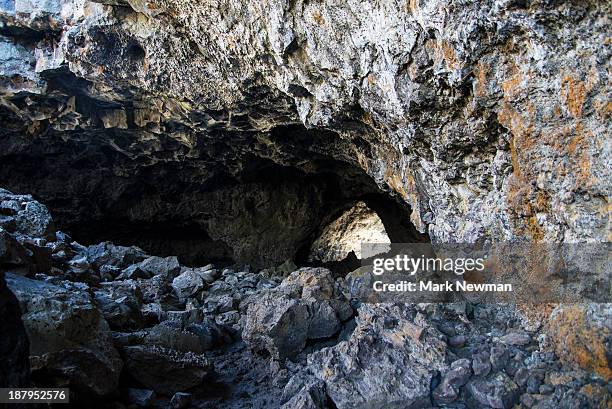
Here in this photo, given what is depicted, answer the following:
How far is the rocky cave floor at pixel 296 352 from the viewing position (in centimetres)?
276

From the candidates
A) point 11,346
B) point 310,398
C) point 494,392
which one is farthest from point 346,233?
point 11,346

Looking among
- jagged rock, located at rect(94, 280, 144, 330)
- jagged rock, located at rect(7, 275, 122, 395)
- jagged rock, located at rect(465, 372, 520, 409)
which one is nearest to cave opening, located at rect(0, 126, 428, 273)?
jagged rock, located at rect(94, 280, 144, 330)

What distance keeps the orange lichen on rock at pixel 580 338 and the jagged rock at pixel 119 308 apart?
3.13m

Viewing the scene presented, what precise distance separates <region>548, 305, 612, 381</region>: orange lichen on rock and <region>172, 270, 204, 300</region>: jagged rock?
3.98m

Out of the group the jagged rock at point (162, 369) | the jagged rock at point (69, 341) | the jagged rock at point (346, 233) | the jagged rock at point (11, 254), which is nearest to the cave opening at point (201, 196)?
the jagged rock at point (346, 233)

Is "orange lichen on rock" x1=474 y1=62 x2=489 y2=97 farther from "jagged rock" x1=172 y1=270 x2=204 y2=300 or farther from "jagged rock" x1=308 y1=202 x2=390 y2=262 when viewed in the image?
"jagged rock" x1=308 y1=202 x2=390 y2=262

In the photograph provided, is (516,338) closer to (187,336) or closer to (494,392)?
(494,392)

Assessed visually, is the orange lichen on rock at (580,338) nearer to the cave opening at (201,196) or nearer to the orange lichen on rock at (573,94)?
the orange lichen on rock at (573,94)

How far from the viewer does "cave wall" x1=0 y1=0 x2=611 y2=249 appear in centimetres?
279

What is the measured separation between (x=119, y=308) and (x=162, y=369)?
943mm

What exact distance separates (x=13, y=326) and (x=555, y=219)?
9.45 feet

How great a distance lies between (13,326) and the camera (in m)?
2.06

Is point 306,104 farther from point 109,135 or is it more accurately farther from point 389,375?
point 109,135

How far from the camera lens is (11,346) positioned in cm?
204
